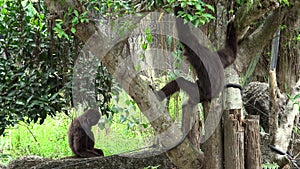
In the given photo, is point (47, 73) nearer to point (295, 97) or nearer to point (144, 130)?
point (144, 130)

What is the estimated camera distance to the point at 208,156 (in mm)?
2973

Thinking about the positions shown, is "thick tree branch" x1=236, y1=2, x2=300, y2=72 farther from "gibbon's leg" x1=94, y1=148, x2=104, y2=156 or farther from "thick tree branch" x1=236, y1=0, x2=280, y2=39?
"gibbon's leg" x1=94, y1=148, x2=104, y2=156

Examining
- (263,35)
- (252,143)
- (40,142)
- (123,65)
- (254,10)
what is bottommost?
(40,142)

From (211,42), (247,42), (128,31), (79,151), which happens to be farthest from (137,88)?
(79,151)

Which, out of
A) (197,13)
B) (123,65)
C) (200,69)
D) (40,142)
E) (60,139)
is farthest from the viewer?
(40,142)

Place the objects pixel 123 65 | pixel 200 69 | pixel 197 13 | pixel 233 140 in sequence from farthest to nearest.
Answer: pixel 200 69
pixel 233 140
pixel 123 65
pixel 197 13

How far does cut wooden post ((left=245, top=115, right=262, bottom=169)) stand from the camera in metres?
2.96

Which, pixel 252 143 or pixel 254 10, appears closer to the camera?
pixel 254 10

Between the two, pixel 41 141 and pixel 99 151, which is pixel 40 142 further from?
pixel 99 151

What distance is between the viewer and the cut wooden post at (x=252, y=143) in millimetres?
2957

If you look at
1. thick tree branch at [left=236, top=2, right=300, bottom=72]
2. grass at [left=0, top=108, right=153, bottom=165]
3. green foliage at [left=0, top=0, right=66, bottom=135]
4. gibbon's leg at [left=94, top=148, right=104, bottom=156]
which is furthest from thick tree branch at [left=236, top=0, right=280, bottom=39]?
grass at [left=0, top=108, right=153, bottom=165]

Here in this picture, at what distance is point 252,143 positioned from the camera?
2984 mm

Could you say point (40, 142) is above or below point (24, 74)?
below

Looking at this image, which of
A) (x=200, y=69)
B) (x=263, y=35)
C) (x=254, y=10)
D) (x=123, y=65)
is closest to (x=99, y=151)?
(x=200, y=69)
